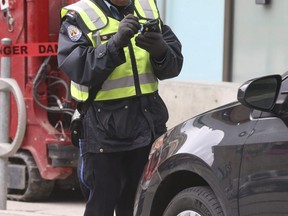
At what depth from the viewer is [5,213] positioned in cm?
792

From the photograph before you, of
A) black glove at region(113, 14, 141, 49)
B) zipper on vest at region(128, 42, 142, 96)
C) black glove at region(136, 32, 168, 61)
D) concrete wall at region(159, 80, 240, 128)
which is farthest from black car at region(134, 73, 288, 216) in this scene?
concrete wall at region(159, 80, 240, 128)

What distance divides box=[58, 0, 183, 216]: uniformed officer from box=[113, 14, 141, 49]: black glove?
0.30 feet

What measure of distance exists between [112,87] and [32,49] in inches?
116

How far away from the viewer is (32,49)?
8398 mm

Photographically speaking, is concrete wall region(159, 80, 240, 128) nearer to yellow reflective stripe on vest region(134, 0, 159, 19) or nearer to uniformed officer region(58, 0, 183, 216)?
yellow reflective stripe on vest region(134, 0, 159, 19)

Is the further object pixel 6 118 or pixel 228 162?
pixel 6 118

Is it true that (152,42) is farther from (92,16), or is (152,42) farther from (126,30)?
(92,16)

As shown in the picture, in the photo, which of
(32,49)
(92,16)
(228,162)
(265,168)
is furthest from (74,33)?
(32,49)

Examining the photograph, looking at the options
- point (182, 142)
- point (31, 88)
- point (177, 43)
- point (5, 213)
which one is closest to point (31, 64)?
point (31, 88)

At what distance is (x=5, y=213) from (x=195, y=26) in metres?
3.74

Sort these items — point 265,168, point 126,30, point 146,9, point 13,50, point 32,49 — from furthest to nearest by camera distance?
point 32,49, point 13,50, point 146,9, point 126,30, point 265,168

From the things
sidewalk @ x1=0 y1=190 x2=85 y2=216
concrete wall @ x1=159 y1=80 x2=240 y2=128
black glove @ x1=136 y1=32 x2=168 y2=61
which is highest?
black glove @ x1=136 y1=32 x2=168 y2=61

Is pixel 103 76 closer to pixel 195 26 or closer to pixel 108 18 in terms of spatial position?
pixel 108 18

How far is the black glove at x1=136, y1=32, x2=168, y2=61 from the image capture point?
5444 mm
